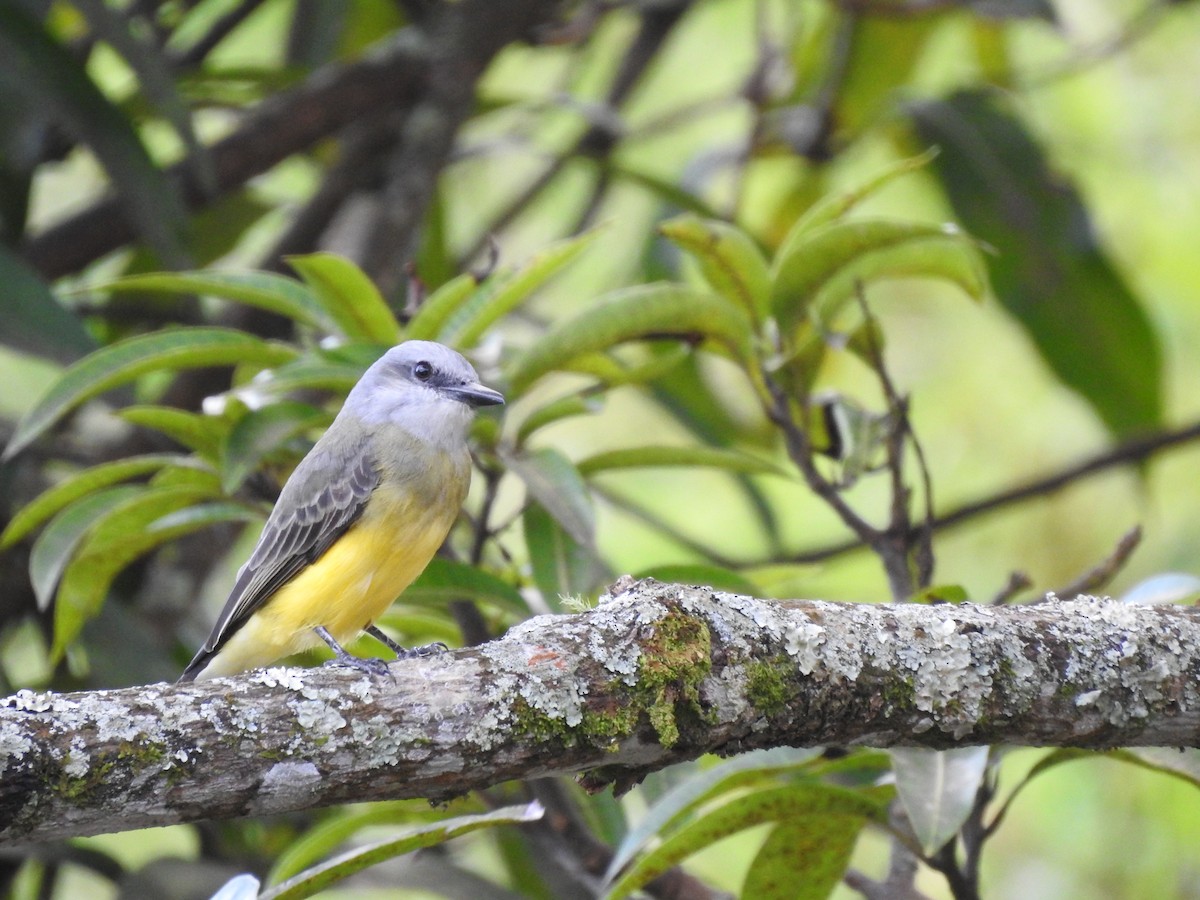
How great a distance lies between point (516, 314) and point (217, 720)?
3293 mm

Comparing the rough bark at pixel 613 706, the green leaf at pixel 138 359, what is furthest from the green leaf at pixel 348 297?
the rough bark at pixel 613 706

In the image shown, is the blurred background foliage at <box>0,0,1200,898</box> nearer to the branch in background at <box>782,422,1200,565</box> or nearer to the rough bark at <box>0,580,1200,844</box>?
the branch in background at <box>782,422,1200,565</box>

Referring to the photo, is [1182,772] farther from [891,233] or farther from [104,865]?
[104,865]

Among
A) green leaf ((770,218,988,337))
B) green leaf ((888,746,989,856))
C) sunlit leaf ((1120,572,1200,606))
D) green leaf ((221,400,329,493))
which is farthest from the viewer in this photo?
green leaf ((770,218,988,337))

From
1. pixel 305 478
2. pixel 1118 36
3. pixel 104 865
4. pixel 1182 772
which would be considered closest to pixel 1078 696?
pixel 1182 772

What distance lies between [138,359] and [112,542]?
41 centimetres

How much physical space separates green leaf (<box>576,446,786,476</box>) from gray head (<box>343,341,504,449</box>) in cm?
32

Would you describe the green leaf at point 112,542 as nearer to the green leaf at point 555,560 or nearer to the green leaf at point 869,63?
the green leaf at point 555,560

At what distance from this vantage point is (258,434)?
111 inches

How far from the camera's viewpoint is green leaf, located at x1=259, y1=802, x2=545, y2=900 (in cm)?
211

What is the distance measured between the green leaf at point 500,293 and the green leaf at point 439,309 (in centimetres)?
3

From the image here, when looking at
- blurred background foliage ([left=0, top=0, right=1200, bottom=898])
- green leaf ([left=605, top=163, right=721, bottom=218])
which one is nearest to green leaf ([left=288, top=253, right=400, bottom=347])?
blurred background foliage ([left=0, top=0, right=1200, bottom=898])

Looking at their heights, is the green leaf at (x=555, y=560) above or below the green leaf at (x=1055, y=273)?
above

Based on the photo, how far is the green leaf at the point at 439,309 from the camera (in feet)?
9.57
